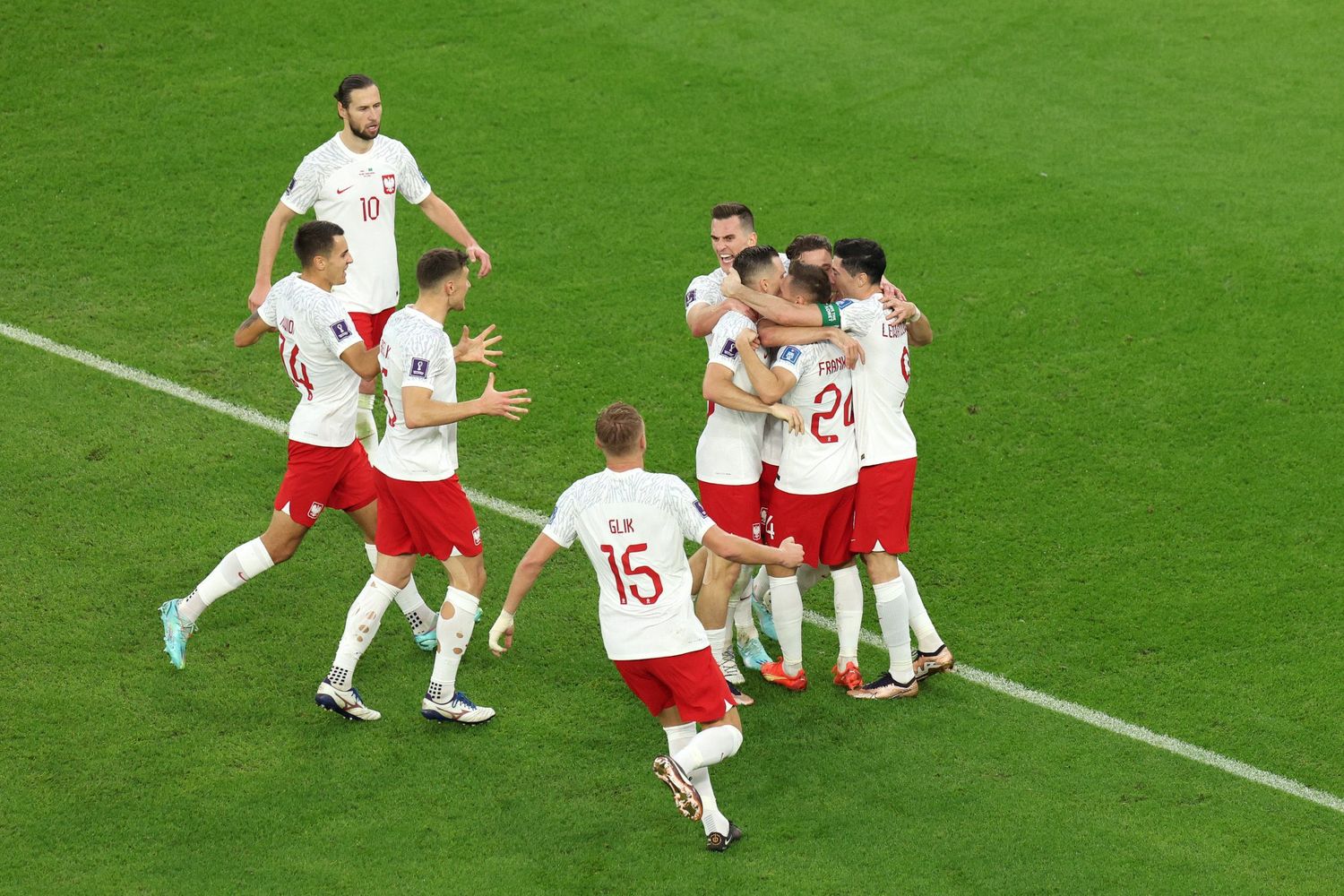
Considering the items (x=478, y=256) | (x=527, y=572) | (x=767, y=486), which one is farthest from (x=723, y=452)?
(x=478, y=256)

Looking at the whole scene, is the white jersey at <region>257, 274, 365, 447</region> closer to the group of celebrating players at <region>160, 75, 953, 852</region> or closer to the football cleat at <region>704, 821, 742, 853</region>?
the group of celebrating players at <region>160, 75, 953, 852</region>

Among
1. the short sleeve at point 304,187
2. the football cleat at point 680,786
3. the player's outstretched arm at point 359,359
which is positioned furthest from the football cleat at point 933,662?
the short sleeve at point 304,187

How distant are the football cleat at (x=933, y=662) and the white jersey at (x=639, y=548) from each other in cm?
188

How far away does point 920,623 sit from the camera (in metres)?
7.68

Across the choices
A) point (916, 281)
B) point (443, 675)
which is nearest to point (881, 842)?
point (443, 675)

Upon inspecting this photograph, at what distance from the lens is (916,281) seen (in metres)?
11.2

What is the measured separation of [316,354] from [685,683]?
256 centimetres

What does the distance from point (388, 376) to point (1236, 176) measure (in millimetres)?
8413

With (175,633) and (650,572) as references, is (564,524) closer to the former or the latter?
(650,572)

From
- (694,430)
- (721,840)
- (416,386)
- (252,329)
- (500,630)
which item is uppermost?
(252,329)

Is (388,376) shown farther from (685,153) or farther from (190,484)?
(685,153)

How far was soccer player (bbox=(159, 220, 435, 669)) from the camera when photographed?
720 cm

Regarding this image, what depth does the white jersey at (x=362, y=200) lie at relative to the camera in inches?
335

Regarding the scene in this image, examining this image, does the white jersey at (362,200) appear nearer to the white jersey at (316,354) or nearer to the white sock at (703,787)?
the white jersey at (316,354)
